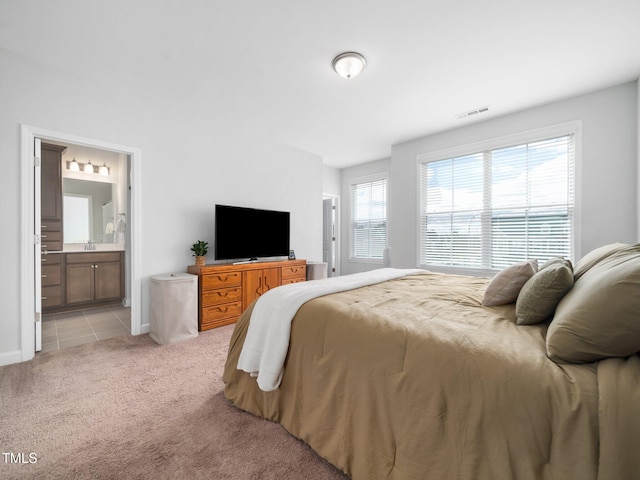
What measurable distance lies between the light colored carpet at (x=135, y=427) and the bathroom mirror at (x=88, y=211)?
2.71 metres

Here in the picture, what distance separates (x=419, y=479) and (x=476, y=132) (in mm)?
4238

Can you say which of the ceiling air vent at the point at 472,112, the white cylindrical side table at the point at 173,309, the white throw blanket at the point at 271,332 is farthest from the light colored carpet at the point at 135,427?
the ceiling air vent at the point at 472,112

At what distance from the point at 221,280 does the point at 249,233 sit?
2.69 ft

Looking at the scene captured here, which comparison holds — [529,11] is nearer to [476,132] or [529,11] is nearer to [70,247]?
[476,132]

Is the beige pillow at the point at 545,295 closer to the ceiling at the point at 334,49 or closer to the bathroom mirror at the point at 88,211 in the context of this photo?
the ceiling at the point at 334,49

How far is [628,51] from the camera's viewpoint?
2471 millimetres

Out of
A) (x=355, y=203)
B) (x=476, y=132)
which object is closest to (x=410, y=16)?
(x=476, y=132)

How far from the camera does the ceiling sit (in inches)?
79.1

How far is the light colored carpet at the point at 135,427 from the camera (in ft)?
4.33

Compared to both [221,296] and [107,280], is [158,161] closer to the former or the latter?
[221,296]

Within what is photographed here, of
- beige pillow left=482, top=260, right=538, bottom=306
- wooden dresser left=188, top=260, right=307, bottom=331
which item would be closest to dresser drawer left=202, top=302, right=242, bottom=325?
wooden dresser left=188, top=260, right=307, bottom=331

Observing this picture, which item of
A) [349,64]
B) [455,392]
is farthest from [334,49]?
[455,392]

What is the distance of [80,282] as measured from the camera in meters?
4.20

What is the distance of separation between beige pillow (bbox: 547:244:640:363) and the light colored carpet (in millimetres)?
1089
